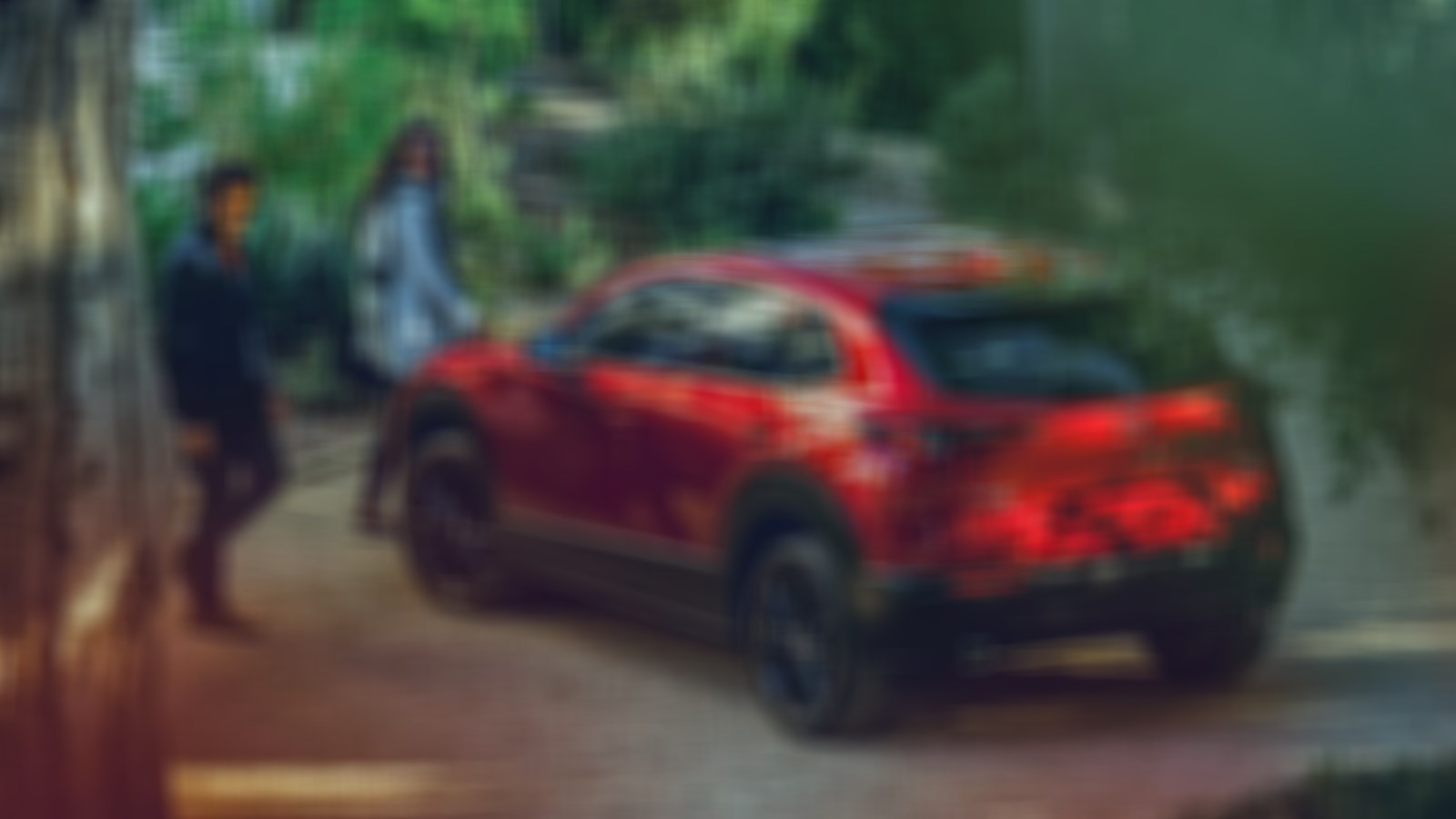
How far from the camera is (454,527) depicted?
3.64 m

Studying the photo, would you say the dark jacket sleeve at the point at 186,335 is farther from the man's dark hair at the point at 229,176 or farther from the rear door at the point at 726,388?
the rear door at the point at 726,388

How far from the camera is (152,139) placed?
3574mm

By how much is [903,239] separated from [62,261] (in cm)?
141

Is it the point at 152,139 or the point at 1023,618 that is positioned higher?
the point at 152,139

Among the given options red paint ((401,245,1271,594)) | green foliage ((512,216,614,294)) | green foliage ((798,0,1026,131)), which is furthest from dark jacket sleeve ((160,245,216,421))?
green foliage ((798,0,1026,131))

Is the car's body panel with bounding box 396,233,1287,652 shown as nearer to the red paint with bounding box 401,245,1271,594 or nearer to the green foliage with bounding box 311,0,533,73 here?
the red paint with bounding box 401,245,1271,594

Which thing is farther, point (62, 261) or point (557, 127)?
point (62, 261)

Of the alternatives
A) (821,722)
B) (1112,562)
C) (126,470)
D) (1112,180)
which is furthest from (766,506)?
(126,470)

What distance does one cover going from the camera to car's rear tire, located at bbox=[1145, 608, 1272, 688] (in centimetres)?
374

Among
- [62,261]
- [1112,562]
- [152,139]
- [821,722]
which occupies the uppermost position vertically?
[152,139]

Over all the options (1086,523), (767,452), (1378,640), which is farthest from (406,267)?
(1378,640)

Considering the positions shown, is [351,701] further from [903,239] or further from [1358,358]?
[1358,358]

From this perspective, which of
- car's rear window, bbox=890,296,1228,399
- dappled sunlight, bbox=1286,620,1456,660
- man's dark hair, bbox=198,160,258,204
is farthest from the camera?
dappled sunlight, bbox=1286,620,1456,660

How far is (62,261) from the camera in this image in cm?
374
